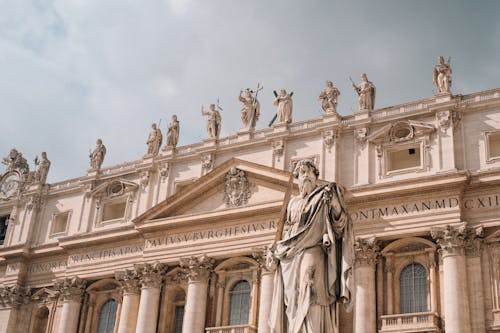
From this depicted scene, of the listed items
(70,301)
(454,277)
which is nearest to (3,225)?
(70,301)

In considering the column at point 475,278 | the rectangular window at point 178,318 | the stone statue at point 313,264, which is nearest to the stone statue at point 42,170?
the rectangular window at point 178,318

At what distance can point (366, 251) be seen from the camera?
28.9 meters

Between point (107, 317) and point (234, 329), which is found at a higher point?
point (107, 317)

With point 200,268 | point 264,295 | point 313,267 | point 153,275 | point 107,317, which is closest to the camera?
point 313,267

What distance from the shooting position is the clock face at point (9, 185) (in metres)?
42.4

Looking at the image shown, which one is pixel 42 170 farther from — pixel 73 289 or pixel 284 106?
pixel 284 106

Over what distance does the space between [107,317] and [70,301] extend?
190cm

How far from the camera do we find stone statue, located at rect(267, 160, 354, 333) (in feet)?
28.8

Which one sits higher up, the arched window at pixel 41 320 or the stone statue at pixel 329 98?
the stone statue at pixel 329 98

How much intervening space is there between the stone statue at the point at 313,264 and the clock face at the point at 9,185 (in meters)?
35.6

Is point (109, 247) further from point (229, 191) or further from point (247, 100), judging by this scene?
point (247, 100)

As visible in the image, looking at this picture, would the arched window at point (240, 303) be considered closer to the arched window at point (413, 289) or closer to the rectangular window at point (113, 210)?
the arched window at point (413, 289)

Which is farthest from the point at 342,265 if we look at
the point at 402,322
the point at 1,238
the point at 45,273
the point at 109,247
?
the point at 1,238

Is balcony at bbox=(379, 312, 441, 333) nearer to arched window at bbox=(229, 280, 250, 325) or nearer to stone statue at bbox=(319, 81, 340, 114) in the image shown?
arched window at bbox=(229, 280, 250, 325)
